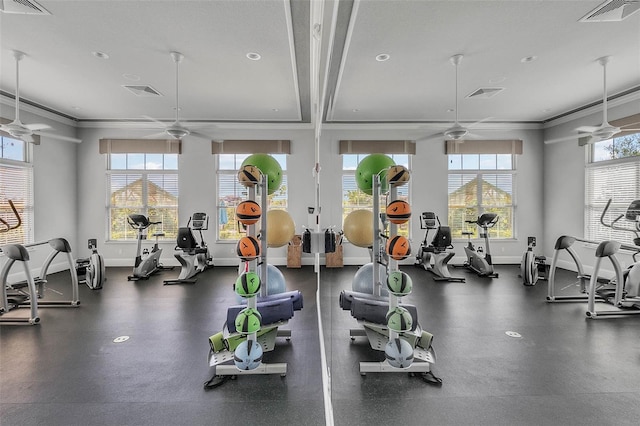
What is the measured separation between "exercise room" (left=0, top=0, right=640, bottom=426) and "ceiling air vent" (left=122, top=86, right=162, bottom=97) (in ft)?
0.15

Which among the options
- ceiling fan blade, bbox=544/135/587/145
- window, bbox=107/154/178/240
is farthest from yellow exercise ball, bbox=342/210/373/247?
window, bbox=107/154/178/240

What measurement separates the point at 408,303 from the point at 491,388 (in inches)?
26.0

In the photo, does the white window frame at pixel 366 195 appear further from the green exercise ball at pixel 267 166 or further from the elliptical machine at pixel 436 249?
the green exercise ball at pixel 267 166

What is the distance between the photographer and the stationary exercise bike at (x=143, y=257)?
4.86 m

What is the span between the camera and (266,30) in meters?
2.70

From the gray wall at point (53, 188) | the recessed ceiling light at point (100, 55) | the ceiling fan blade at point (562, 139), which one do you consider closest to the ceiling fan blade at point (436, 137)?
the ceiling fan blade at point (562, 139)

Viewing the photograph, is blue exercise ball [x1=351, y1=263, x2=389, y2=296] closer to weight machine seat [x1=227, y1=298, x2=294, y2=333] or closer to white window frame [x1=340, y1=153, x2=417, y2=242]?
weight machine seat [x1=227, y1=298, x2=294, y2=333]

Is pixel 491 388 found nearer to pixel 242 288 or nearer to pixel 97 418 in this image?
pixel 242 288

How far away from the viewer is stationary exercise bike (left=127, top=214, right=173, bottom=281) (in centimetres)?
486

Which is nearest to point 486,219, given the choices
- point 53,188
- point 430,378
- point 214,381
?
point 430,378

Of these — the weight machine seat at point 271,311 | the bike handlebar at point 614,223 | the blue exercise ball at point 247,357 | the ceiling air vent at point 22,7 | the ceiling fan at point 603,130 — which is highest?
the ceiling air vent at point 22,7

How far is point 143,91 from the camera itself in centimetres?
414

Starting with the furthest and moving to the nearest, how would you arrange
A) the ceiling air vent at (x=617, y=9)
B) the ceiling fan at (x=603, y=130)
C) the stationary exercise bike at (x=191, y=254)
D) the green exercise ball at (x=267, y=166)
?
the stationary exercise bike at (x=191, y=254) → the green exercise ball at (x=267, y=166) → the ceiling fan at (x=603, y=130) → the ceiling air vent at (x=617, y=9)

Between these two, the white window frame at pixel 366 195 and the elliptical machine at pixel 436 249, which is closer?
the elliptical machine at pixel 436 249
